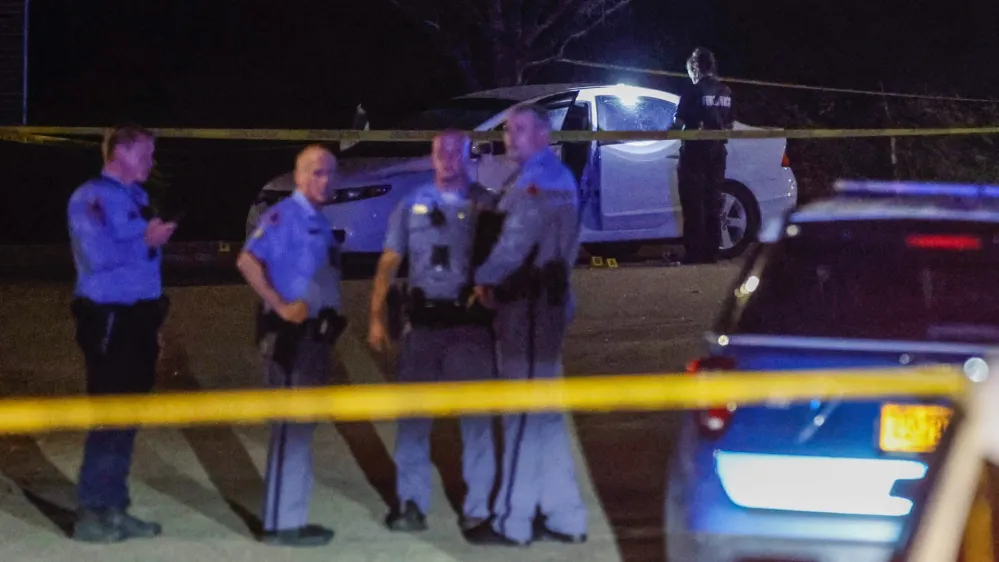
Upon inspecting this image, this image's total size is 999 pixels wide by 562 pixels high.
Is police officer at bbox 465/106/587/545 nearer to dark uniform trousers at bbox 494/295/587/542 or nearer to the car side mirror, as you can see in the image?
dark uniform trousers at bbox 494/295/587/542

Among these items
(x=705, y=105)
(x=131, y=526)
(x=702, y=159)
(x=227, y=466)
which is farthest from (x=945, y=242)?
(x=702, y=159)

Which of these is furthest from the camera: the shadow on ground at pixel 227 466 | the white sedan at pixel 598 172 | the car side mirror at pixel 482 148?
the white sedan at pixel 598 172

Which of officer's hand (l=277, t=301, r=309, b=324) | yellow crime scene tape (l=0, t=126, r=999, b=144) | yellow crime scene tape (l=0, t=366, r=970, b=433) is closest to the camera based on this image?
yellow crime scene tape (l=0, t=366, r=970, b=433)

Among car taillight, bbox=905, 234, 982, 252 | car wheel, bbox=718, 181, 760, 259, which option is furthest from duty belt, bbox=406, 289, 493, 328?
car wheel, bbox=718, 181, 760, 259

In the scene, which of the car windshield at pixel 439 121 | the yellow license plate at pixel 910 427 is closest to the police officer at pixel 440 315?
the yellow license plate at pixel 910 427

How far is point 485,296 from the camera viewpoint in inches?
247

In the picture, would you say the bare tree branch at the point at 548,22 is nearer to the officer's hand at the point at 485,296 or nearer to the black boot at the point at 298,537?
the officer's hand at the point at 485,296

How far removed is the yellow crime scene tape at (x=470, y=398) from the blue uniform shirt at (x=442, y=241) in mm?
423

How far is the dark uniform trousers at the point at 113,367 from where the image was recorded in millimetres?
6375

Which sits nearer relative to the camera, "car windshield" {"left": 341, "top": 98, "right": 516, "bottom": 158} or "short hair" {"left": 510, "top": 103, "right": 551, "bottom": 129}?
"short hair" {"left": 510, "top": 103, "right": 551, "bottom": 129}

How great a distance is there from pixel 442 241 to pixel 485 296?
31cm

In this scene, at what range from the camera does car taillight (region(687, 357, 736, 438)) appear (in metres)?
4.75

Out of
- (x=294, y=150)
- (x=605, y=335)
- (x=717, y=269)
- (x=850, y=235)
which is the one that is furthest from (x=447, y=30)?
(x=850, y=235)

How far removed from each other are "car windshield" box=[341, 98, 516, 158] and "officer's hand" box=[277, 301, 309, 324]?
22.2ft
